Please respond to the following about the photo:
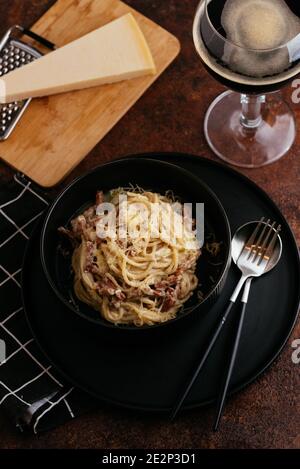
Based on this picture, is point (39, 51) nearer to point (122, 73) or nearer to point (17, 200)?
point (122, 73)

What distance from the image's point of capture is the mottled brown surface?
5.78ft

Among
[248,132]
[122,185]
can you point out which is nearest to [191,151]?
[248,132]

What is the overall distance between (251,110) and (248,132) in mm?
90

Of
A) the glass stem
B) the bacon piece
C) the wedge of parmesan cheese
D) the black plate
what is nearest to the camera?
the black plate

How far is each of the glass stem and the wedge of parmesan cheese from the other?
0.32m

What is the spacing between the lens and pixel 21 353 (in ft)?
5.95

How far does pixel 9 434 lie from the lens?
1.79 m

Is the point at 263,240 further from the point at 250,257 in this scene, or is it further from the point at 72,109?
the point at 72,109

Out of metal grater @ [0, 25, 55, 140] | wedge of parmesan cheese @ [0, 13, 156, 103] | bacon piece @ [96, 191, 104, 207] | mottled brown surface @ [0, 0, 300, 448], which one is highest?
metal grater @ [0, 25, 55, 140]

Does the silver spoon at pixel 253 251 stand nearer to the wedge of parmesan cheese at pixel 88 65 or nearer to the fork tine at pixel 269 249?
the fork tine at pixel 269 249

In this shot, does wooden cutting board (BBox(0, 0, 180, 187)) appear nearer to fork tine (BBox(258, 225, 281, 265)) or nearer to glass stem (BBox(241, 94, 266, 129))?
glass stem (BBox(241, 94, 266, 129))

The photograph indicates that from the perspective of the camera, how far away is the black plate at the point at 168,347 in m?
1.70

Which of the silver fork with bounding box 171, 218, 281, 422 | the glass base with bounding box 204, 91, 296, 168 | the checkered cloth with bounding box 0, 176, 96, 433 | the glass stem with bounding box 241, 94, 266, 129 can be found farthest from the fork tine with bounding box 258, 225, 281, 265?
the checkered cloth with bounding box 0, 176, 96, 433

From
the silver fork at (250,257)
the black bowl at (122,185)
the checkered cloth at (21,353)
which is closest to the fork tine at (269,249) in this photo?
the silver fork at (250,257)
